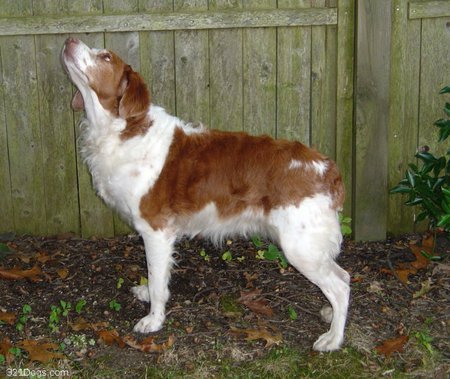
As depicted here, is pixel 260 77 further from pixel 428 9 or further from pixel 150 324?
pixel 150 324

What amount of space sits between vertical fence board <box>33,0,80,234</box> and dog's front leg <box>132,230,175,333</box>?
1.30 metres

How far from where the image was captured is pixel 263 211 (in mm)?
4117

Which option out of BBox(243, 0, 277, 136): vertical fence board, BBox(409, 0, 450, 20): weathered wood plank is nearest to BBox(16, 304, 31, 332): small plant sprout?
BBox(243, 0, 277, 136): vertical fence board

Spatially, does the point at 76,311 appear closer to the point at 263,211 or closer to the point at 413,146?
the point at 263,211

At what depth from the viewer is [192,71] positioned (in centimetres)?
512

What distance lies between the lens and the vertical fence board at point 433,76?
5074 millimetres

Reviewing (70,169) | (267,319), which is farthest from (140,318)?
(70,169)

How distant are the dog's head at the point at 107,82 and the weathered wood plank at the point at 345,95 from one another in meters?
1.58

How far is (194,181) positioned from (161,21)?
1.35 meters

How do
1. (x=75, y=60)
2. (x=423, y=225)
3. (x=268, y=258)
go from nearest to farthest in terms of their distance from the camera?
(x=75, y=60) → (x=268, y=258) → (x=423, y=225)

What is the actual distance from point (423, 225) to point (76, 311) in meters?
2.67

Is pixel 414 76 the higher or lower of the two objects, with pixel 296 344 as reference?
higher

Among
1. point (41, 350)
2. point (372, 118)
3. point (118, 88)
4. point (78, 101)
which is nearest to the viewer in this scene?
point (41, 350)

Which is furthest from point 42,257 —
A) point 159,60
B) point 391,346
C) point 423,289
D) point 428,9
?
point 428,9
